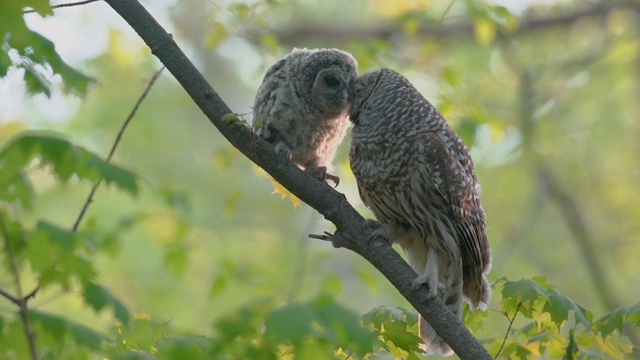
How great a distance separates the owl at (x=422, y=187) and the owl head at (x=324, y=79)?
120 mm

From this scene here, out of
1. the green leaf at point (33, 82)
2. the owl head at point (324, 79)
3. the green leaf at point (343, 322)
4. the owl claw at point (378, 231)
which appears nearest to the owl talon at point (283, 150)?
the owl head at point (324, 79)

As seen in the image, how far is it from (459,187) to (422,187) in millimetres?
189

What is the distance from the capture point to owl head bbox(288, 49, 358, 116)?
4.18m

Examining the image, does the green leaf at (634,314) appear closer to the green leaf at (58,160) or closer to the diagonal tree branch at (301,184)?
the diagonal tree branch at (301,184)

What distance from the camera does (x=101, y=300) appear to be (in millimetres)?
3090

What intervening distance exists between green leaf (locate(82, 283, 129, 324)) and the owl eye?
1613mm

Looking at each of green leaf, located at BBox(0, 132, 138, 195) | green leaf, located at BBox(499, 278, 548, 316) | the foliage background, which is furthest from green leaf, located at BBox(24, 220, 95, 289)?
the foliage background

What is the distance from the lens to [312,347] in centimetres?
225

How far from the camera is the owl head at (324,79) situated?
418 centimetres

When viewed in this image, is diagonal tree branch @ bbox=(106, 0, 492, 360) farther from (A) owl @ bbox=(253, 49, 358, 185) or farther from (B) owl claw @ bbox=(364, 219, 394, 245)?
(A) owl @ bbox=(253, 49, 358, 185)

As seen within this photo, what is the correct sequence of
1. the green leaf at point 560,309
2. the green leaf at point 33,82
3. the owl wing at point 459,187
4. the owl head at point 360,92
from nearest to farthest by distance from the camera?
the green leaf at point 560,309 → the green leaf at point 33,82 → the owl wing at point 459,187 → the owl head at point 360,92

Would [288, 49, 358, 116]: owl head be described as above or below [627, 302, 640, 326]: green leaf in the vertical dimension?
above

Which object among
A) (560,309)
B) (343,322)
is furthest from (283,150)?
(343,322)

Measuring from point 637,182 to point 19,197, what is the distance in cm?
1084
